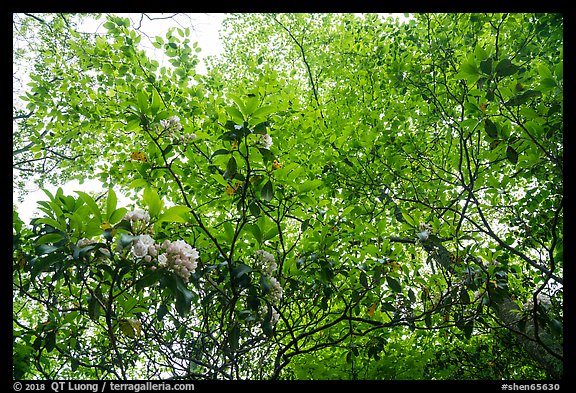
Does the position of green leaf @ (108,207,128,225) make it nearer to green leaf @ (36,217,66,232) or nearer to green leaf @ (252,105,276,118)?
green leaf @ (36,217,66,232)

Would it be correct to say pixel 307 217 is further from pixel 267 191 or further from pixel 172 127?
pixel 172 127

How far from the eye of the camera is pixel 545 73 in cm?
185

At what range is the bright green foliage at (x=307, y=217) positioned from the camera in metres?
1.69

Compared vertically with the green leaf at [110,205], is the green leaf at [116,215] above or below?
below

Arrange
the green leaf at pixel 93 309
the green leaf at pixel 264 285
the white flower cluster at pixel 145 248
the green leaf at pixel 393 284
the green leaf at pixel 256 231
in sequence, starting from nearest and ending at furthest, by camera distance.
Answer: the white flower cluster at pixel 145 248 < the green leaf at pixel 93 309 < the green leaf at pixel 264 285 < the green leaf at pixel 256 231 < the green leaf at pixel 393 284

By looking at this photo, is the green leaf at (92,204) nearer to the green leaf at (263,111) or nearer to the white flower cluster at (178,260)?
the white flower cluster at (178,260)

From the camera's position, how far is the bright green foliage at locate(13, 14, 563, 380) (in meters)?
1.69

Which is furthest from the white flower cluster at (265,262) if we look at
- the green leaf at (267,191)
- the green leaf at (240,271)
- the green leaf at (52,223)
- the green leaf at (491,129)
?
the green leaf at (491,129)

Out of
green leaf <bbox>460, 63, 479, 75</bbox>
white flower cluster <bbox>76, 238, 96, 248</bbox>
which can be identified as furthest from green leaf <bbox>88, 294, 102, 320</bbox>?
green leaf <bbox>460, 63, 479, 75</bbox>

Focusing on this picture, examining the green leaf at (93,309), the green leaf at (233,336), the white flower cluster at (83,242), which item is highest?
the white flower cluster at (83,242)

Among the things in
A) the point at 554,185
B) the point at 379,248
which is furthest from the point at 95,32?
the point at 554,185

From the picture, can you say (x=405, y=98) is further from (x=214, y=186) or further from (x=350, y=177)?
(x=214, y=186)
